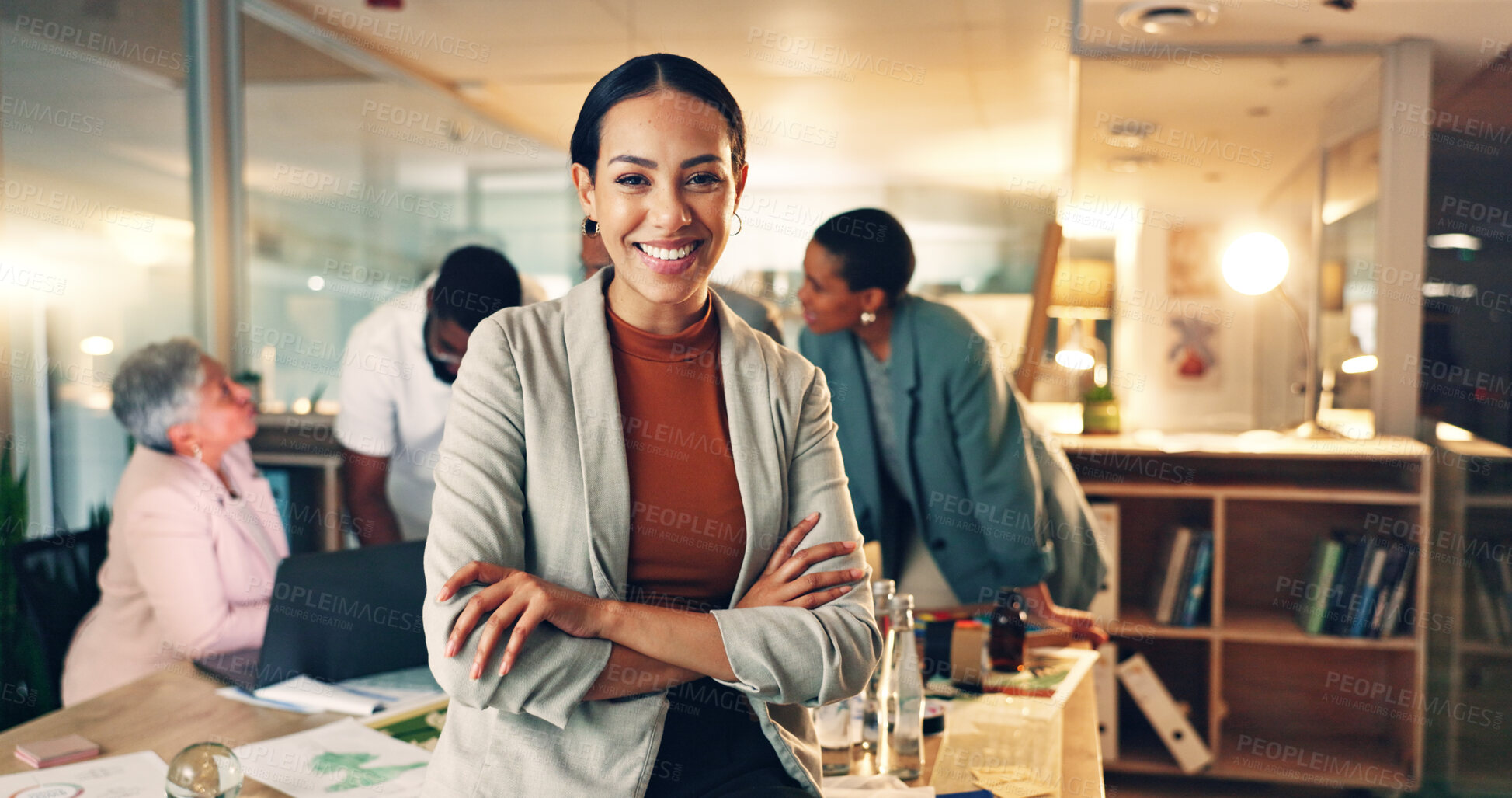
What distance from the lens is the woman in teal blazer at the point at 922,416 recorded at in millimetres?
2373

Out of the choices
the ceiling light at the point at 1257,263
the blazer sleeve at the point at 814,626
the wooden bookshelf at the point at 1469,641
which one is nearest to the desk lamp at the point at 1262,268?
the ceiling light at the point at 1257,263

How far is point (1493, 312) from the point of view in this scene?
3.77 m

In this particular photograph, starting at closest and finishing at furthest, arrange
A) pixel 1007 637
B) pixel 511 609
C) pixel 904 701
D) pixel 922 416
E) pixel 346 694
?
1. pixel 511 609
2. pixel 904 701
3. pixel 346 694
4. pixel 1007 637
5. pixel 922 416

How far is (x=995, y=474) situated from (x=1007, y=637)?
2.03 feet

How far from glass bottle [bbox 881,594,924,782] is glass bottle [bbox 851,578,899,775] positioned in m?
0.01

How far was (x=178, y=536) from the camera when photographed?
2.29m

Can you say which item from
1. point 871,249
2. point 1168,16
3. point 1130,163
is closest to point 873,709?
point 871,249

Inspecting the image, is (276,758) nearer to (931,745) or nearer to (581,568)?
(581,568)

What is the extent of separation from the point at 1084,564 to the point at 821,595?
1.62m

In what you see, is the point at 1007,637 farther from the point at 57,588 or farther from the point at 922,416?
the point at 57,588

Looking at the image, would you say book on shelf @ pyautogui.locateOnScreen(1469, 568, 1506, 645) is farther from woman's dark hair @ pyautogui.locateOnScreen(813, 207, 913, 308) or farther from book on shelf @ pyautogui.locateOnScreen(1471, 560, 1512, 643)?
woman's dark hair @ pyautogui.locateOnScreen(813, 207, 913, 308)

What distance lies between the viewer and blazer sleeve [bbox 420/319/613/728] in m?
1.10

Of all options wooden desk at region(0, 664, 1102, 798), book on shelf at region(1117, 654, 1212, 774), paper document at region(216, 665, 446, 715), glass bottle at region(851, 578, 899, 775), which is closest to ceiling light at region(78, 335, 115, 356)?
wooden desk at region(0, 664, 1102, 798)

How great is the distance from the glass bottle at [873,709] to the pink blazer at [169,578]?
1.41 m
